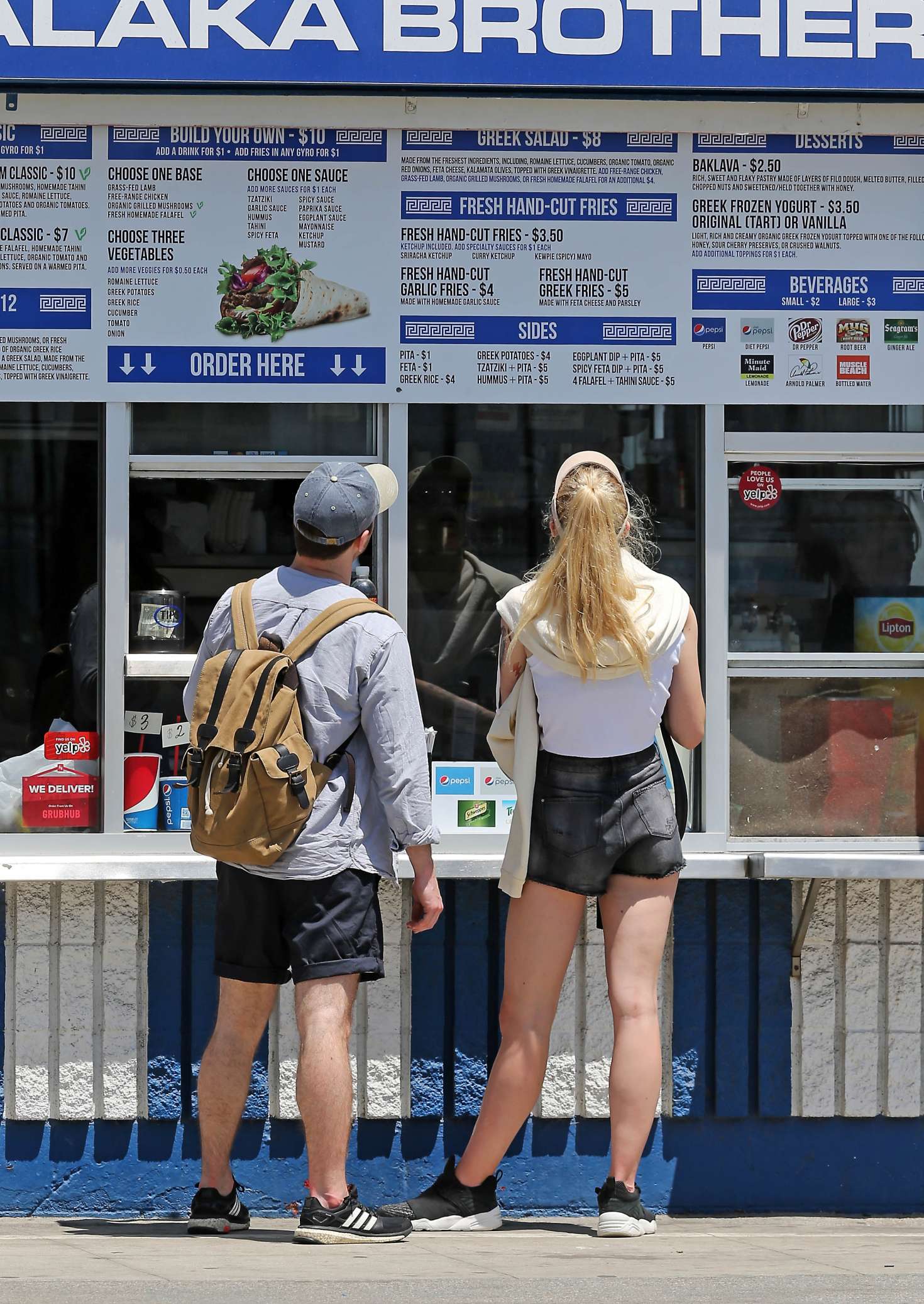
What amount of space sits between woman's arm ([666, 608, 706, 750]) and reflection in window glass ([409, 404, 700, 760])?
809 millimetres

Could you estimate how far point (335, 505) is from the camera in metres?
4.02

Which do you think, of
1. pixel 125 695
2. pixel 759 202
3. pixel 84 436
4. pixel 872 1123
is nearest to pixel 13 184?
pixel 84 436

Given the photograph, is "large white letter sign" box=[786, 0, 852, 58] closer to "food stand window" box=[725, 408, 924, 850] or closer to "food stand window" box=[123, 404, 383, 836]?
"food stand window" box=[725, 408, 924, 850]

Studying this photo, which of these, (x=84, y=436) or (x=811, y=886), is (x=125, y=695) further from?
(x=811, y=886)

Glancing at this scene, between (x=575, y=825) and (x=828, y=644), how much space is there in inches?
53.0

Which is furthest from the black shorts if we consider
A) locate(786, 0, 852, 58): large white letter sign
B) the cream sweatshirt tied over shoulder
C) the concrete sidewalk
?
locate(786, 0, 852, 58): large white letter sign

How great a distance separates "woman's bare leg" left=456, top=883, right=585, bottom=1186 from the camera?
4.25 m

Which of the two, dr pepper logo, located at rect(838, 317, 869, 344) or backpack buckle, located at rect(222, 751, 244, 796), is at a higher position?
dr pepper logo, located at rect(838, 317, 869, 344)

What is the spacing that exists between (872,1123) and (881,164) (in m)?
3.00

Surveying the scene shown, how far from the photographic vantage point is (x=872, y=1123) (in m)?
5.01

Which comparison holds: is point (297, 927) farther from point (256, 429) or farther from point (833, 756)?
point (833, 756)

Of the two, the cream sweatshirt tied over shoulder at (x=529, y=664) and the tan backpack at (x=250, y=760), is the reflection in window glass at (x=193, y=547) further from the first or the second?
the tan backpack at (x=250, y=760)

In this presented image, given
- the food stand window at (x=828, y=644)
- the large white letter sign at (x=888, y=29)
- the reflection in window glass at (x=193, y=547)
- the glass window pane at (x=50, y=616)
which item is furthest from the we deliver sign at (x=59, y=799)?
the large white letter sign at (x=888, y=29)

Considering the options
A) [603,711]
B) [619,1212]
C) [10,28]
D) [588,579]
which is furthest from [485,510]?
[619,1212]
